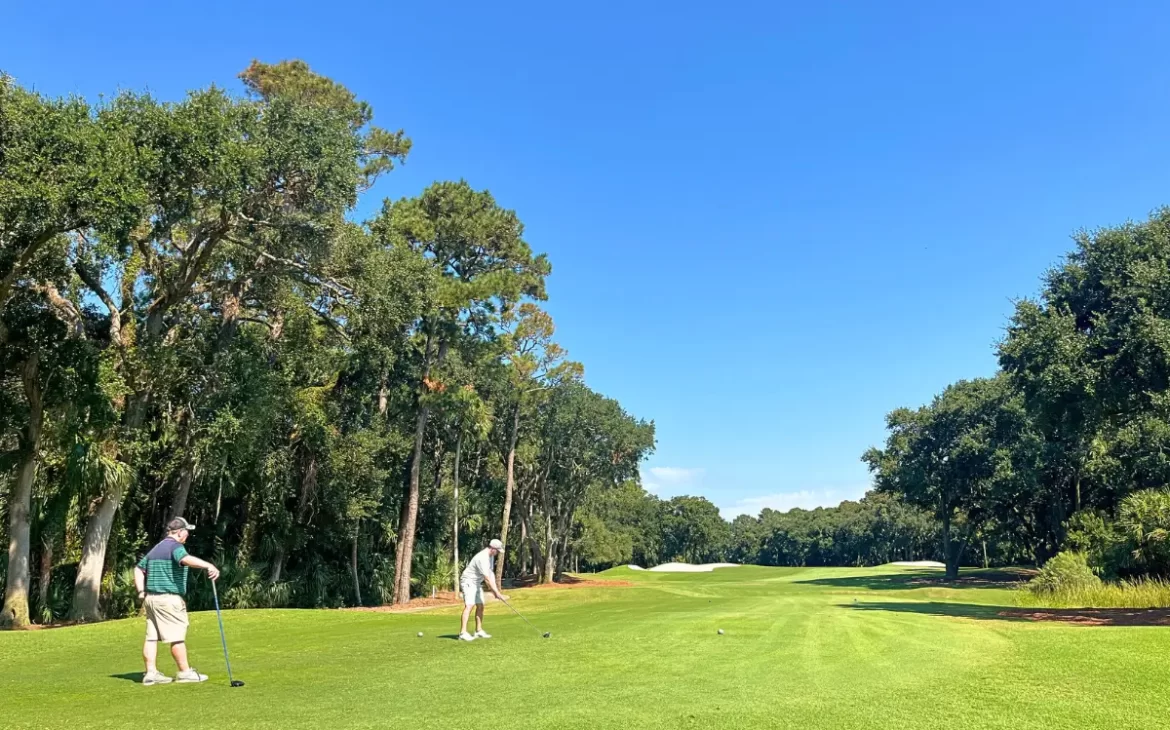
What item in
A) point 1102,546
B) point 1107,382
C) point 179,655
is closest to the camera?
point 179,655

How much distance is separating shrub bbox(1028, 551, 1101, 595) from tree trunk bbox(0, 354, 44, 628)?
27894 millimetres

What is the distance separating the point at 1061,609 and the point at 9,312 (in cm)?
2697

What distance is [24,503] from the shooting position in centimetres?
1842

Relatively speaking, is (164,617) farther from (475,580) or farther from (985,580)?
(985,580)

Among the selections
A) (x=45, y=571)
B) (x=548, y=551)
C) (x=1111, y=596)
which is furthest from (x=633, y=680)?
(x=548, y=551)

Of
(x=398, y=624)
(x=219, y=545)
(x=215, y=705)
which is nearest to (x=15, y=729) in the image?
(x=215, y=705)

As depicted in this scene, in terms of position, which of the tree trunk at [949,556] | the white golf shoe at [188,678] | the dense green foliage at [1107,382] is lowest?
the tree trunk at [949,556]

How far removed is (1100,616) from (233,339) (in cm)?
2437

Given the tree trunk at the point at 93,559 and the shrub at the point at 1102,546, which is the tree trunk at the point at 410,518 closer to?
the tree trunk at the point at 93,559

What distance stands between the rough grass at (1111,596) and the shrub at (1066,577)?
0.61 feet

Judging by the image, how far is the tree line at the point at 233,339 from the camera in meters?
16.3

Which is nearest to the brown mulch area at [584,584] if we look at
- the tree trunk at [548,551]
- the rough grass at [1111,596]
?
the tree trunk at [548,551]

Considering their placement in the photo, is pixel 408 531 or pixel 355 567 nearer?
pixel 408 531

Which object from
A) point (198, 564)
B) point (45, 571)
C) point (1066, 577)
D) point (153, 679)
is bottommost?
point (1066, 577)
